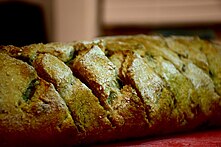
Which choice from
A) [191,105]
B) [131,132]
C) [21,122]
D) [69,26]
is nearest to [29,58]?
[21,122]

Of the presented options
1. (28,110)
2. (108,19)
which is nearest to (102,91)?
(28,110)

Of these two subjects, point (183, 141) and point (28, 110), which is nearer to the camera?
point (28, 110)

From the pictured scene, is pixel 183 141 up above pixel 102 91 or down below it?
below

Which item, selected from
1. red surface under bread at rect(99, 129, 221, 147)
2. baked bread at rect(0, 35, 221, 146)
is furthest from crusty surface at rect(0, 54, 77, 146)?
red surface under bread at rect(99, 129, 221, 147)

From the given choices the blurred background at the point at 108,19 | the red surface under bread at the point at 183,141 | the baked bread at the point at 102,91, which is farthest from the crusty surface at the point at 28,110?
the blurred background at the point at 108,19

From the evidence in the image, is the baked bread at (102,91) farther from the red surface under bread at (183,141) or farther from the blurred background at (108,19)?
the blurred background at (108,19)

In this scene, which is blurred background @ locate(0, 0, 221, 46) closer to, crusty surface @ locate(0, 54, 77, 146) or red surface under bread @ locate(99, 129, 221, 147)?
red surface under bread @ locate(99, 129, 221, 147)

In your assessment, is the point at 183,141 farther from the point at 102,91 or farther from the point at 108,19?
the point at 108,19
